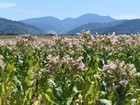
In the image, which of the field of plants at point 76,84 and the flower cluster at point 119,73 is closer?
the flower cluster at point 119,73

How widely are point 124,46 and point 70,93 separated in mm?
13048

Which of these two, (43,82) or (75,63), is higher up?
(75,63)

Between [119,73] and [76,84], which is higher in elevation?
[119,73]

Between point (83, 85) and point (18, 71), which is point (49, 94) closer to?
point (83, 85)

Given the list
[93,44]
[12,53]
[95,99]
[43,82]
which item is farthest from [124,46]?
[95,99]

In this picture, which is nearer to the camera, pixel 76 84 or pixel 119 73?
pixel 119 73

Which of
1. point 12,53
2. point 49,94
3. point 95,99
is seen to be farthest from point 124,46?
point 49,94

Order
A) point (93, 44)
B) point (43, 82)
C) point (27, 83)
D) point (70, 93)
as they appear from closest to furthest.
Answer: point (70, 93)
point (27, 83)
point (43, 82)
point (93, 44)

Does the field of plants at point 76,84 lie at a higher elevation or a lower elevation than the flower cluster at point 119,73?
lower

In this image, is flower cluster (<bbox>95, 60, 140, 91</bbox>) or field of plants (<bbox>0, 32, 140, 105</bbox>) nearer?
flower cluster (<bbox>95, 60, 140, 91</bbox>)

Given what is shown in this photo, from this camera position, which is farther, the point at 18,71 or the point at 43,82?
the point at 18,71

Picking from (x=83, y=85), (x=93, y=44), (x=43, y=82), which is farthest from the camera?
(x=93, y=44)

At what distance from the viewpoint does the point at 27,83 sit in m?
10.7

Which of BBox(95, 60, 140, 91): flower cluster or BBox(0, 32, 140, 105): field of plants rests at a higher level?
BBox(95, 60, 140, 91): flower cluster
